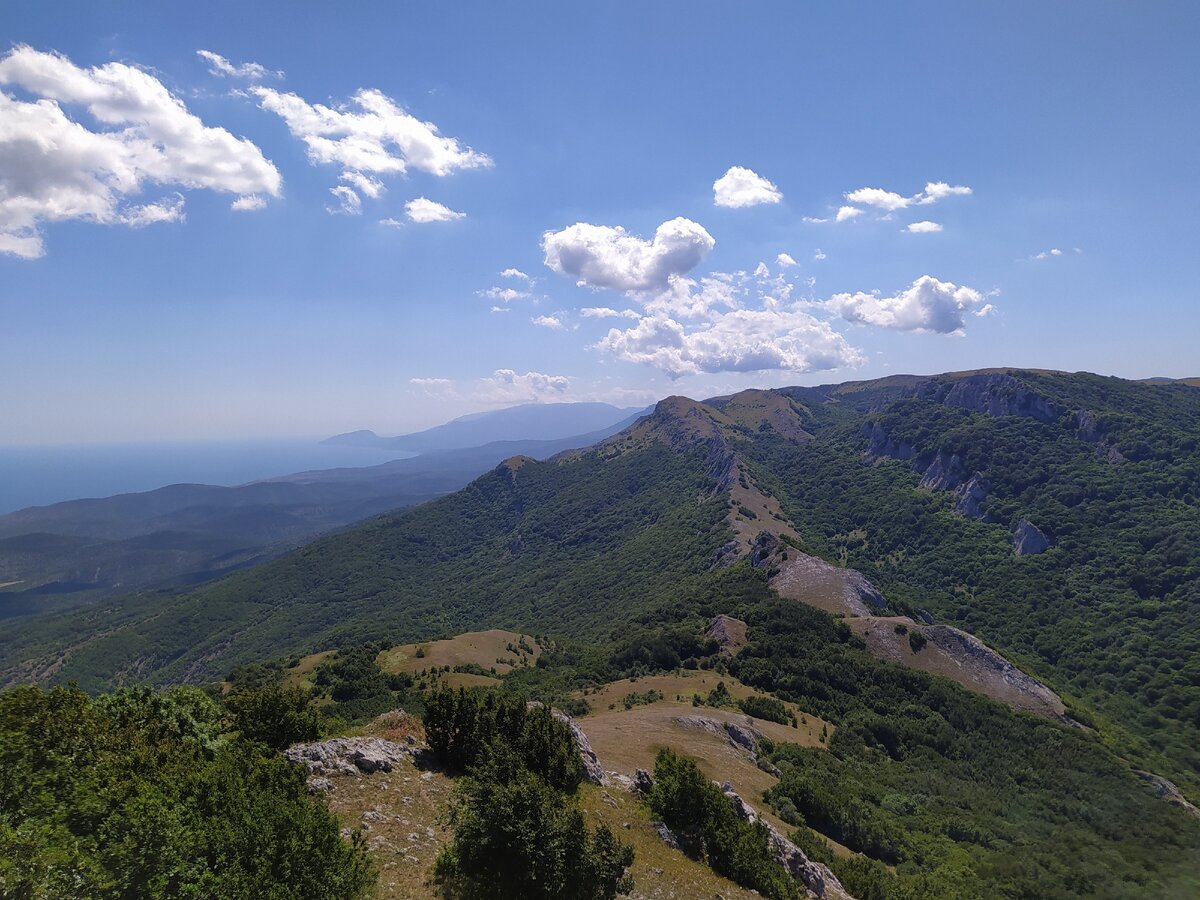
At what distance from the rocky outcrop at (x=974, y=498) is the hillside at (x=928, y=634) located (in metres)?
0.72

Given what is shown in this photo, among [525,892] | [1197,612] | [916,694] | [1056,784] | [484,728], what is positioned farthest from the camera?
[1197,612]

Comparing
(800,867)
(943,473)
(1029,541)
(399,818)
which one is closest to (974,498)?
(943,473)

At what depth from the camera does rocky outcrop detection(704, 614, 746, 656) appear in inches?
3108

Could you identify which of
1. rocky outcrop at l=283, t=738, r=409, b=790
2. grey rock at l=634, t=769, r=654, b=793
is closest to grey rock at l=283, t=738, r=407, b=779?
rocky outcrop at l=283, t=738, r=409, b=790

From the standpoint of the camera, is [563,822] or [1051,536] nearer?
[563,822]

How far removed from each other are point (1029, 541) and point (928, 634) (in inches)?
3026

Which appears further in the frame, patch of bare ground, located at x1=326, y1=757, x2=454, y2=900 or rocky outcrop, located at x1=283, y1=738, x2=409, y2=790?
rocky outcrop, located at x1=283, y1=738, x2=409, y2=790

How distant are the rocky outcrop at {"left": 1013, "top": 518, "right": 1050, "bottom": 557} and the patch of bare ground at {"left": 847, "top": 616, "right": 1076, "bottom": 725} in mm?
70111

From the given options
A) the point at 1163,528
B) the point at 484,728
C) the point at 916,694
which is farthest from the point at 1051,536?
the point at 484,728

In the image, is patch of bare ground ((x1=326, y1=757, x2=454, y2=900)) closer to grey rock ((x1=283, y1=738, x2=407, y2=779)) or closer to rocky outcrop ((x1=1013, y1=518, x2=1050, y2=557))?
grey rock ((x1=283, y1=738, x2=407, y2=779))

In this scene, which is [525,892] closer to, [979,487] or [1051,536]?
[1051,536]

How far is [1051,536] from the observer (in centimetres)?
13500

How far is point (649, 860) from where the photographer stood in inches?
848

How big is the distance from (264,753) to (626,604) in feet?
388
